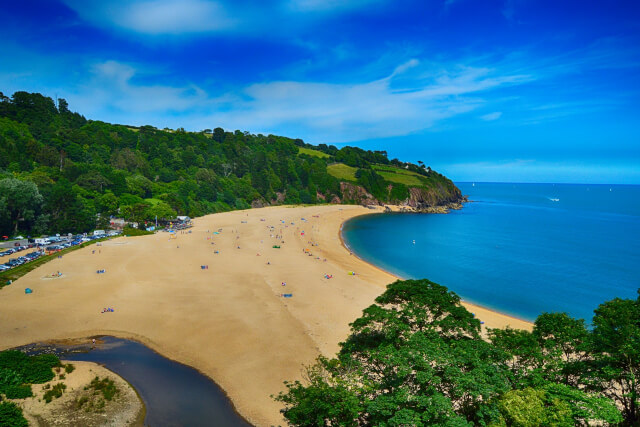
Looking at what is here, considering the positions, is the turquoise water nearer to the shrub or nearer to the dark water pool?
the dark water pool

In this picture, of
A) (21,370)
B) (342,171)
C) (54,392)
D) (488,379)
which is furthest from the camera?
(342,171)

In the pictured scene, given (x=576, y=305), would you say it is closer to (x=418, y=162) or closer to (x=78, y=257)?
(x=78, y=257)

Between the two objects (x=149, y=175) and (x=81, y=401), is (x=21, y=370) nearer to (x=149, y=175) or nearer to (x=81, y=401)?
(x=81, y=401)

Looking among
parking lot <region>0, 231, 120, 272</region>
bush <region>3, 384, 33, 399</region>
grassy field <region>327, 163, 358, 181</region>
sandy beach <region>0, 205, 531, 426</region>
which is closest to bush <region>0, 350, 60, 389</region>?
bush <region>3, 384, 33, 399</region>

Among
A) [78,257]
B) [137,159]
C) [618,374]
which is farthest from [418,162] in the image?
[618,374]

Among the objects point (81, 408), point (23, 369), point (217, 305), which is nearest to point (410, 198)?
point (217, 305)
